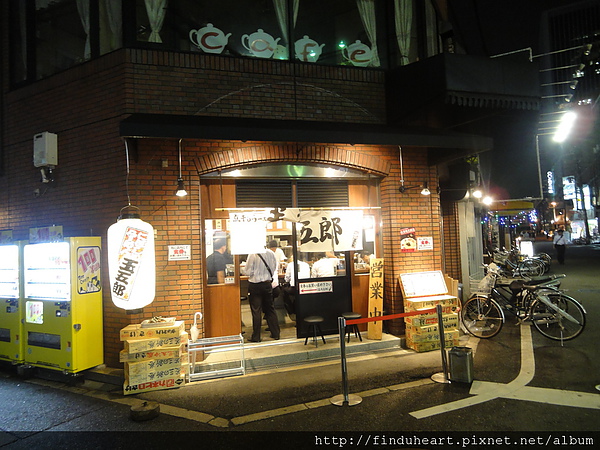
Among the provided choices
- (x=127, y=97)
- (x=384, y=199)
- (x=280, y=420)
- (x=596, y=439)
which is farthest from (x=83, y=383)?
(x=596, y=439)

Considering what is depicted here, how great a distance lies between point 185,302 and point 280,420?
3.02 meters

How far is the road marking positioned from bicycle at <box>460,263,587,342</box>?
2215 millimetres

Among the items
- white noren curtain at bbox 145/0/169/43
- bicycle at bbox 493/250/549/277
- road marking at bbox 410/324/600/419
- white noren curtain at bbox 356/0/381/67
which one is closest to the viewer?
road marking at bbox 410/324/600/419

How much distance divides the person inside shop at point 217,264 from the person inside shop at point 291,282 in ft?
5.16

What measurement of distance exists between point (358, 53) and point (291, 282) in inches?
230

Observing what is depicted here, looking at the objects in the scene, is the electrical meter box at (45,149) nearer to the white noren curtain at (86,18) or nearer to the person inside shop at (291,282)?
the white noren curtain at (86,18)

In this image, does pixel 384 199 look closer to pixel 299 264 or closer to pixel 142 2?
pixel 299 264

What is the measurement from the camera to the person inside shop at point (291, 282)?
7.91 meters

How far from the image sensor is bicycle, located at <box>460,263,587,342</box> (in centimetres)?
779

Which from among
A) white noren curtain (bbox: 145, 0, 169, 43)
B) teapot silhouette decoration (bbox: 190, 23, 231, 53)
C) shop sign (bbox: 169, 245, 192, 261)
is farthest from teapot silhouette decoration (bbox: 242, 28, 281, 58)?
shop sign (bbox: 169, 245, 192, 261)

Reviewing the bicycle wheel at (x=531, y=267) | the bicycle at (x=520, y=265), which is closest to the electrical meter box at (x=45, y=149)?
the bicycle at (x=520, y=265)

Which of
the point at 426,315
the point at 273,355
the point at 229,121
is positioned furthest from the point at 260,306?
the point at 229,121

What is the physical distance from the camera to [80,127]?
732 cm

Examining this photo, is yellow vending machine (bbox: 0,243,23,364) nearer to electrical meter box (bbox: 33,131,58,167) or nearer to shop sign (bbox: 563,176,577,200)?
electrical meter box (bbox: 33,131,58,167)
